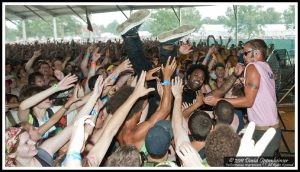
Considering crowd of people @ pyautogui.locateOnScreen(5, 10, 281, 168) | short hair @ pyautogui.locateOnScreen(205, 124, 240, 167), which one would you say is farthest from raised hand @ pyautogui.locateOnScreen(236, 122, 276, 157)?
short hair @ pyautogui.locateOnScreen(205, 124, 240, 167)

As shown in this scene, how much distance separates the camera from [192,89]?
4383 millimetres

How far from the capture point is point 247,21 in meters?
13.9

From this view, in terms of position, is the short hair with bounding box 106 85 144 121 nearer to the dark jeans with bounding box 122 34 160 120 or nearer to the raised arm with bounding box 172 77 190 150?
the raised arm with bounding box 172 77 190 150

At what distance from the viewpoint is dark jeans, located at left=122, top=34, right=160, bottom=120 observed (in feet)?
12.3

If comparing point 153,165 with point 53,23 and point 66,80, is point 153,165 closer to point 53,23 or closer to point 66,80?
point 66,80

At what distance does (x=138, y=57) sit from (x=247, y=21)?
11.2m

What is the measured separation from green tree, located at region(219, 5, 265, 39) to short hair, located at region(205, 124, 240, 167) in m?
11.9

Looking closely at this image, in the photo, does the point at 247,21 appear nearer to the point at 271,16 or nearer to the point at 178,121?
the point at 271,16

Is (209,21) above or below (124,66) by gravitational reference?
above

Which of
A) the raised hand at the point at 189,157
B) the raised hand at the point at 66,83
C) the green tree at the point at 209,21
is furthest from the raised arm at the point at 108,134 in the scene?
the green tree at the point at 209,21

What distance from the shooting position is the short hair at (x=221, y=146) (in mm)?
2035

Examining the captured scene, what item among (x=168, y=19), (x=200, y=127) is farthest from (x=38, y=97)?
(x=168, y=19)

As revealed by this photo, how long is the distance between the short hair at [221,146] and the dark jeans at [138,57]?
5.49 feet

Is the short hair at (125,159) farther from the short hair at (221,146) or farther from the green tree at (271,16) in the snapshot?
the green tree at (271,16)
